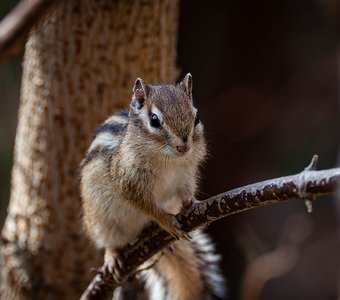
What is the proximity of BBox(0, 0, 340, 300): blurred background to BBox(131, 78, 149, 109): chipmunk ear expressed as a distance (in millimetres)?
2353

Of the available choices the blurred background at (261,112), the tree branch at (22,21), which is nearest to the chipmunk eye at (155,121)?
the tree branch at (22,21)

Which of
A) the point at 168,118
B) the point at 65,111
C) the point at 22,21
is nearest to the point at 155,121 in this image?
the point at 168,118

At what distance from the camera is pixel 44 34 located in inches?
120

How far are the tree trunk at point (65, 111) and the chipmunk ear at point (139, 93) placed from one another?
2.28 feet

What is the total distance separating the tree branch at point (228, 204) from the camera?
1.52m

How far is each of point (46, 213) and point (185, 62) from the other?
2213 mm

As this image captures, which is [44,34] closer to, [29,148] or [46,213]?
[29,148]

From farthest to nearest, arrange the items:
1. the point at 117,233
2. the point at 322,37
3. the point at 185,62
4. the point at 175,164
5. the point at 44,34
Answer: the point at 322,37 → the point at 185,62 → the point at 44,34 → the point at 117,233 → the point at 175,164

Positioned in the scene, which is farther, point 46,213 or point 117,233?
point 46,213

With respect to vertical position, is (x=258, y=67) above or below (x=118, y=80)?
above

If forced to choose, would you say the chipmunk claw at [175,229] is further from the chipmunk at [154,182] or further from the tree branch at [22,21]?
the tree branch at [22,21]

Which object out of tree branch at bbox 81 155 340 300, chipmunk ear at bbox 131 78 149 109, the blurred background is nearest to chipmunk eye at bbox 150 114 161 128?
chipmunk ear at bbox 131 78 149 109

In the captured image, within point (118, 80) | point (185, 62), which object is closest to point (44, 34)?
point (118, 80)

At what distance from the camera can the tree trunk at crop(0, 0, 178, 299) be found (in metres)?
3.03
